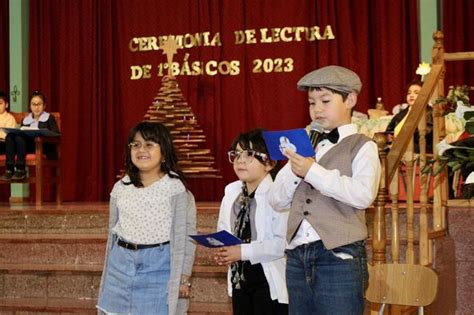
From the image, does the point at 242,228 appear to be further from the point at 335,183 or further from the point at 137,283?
the point at 335,183

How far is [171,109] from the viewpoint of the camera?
846 centimetres

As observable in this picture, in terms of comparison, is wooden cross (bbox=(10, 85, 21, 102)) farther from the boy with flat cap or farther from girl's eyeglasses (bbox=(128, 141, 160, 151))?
the boy with flat cap

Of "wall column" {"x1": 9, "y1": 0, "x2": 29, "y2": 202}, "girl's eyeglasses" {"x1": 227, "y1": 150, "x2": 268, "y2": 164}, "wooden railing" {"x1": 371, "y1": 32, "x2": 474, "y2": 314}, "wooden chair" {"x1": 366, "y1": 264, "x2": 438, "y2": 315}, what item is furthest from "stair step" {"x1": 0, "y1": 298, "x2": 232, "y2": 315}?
"wall column" {"x1": 9, "y1": 0, "x2": 29, "y2": 202}

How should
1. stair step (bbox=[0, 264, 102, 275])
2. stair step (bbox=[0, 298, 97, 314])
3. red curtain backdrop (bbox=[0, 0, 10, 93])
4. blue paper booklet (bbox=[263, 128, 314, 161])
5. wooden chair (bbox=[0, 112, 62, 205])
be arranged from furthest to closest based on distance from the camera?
red curtain backdrop (bbox=[0, 0, 10, 93]), wooden chair (bbox=[0, 112, 62, 205]), stair step (bbox=[0, 264, 102, 275]), stair step (bbox=[0, 298, 97, 314]), blue paper booklet (bbox=[263, 128, 314, 161])

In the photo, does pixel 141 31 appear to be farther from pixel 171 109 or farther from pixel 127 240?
pixel 127 240

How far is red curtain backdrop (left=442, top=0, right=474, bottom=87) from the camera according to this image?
7840 millimetres

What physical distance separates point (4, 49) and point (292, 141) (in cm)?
765

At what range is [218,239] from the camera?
120 inches

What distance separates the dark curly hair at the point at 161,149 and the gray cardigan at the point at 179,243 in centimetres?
12

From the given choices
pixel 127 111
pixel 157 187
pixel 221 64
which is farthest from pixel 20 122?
pixel 157 187

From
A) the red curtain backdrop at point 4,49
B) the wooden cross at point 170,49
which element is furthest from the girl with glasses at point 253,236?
the red curtain backdrop at point 4,49

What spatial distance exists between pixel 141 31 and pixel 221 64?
39.4 inches

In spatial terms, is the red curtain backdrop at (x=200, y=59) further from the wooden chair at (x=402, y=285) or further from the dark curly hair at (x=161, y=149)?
the dark curly hair at (x=161, y=149)

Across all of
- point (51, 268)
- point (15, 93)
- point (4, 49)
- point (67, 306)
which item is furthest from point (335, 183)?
point (4, 49)
